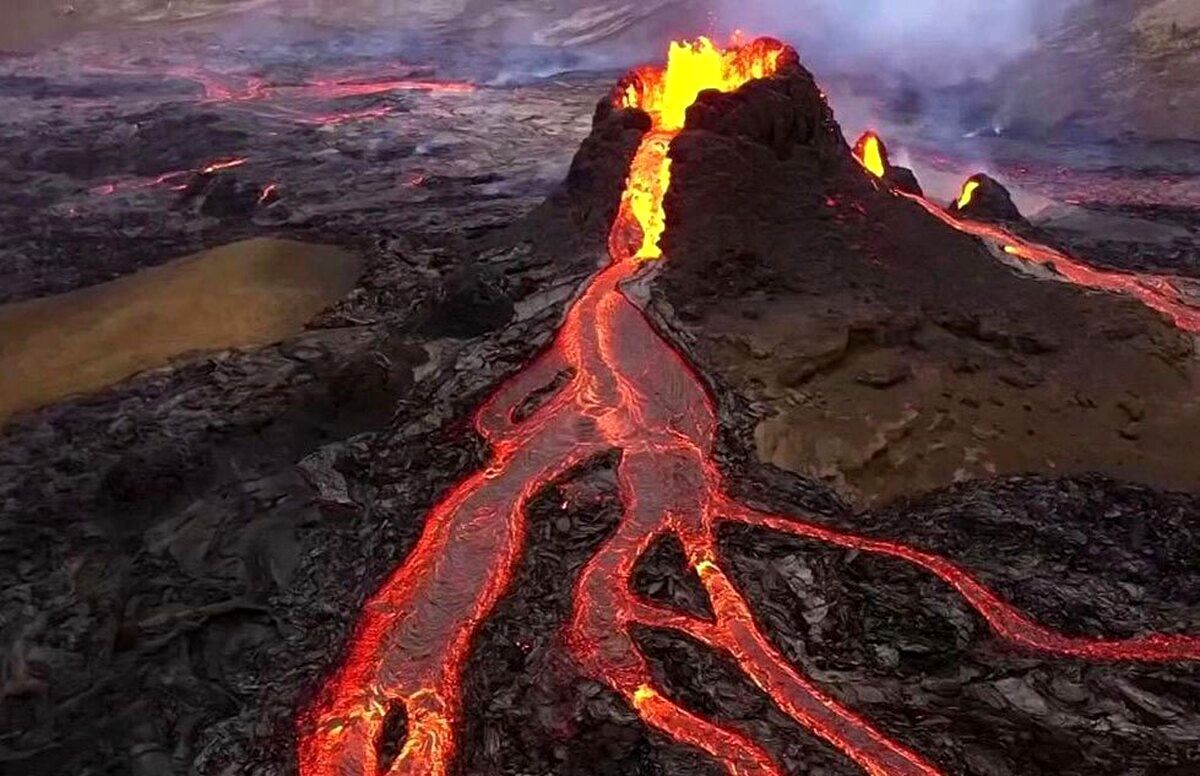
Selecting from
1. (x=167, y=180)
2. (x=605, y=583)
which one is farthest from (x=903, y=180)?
(x=167, y=180)

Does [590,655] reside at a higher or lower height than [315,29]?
lower

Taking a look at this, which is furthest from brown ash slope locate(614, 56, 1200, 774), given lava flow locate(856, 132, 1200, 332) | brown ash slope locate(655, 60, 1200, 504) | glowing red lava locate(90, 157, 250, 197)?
glowing red lava locate(90, 157, 250, 197)

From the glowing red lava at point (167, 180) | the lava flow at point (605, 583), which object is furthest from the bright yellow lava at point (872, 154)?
the glowing red lava at point (167, 180)

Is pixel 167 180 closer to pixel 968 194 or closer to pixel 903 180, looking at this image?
pixel 903 180

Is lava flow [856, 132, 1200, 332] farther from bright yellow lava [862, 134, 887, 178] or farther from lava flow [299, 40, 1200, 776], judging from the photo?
lava flow [299, 40, 1200, 776]

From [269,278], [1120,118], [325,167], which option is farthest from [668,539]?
[1120,118]

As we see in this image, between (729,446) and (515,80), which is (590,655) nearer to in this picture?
(729,446)

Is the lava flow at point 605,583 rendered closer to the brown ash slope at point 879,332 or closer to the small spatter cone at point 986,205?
the brown ash slope at point 879,332
